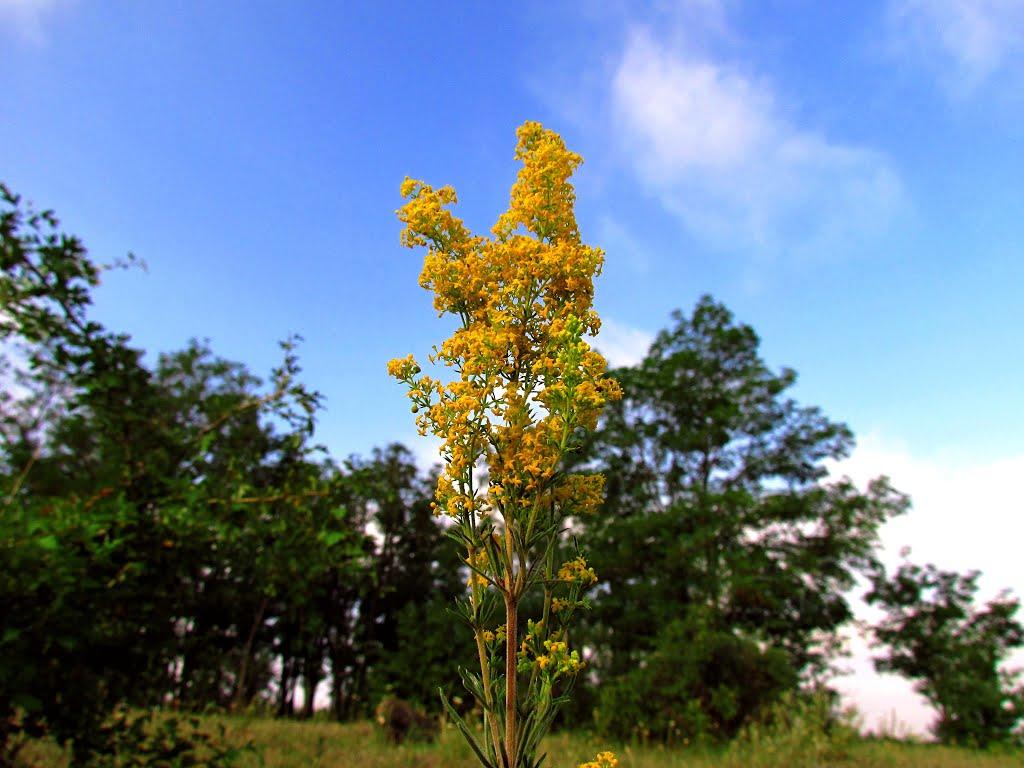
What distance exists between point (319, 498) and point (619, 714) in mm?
12725

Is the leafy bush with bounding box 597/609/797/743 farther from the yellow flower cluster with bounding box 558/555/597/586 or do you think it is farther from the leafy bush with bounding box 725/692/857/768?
the yellow flower cluster with bounding box 558/555/597/586

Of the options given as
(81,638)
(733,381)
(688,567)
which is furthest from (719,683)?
(81,638)

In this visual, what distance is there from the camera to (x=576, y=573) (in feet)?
7.53

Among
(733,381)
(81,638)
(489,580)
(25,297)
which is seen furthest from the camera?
(733,381)

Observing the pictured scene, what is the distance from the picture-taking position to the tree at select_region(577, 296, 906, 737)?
21.6 m

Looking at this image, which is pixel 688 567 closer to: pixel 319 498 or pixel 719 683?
pixel 719 683

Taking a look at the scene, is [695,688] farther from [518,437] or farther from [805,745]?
[518,437]

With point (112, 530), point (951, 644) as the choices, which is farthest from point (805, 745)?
point (951, 644)

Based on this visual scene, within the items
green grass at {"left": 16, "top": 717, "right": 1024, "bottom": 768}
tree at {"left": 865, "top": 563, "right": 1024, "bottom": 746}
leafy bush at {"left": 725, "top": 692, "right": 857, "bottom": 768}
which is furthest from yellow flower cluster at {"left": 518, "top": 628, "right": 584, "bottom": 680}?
tree at {"left": 865, "top": 563, "right": 1024, "bottom": 746}

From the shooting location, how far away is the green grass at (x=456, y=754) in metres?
8.53

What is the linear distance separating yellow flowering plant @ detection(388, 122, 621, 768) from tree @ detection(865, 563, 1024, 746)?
1073 inches

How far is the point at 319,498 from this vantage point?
5.50 m

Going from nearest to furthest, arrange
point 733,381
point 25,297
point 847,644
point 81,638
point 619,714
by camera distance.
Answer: point 81,638 → point 25,297 → point 619,714 → point 847,644 → point 733,381

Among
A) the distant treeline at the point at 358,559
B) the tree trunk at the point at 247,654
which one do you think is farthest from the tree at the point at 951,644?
the tree trunk at the point at 247,654
